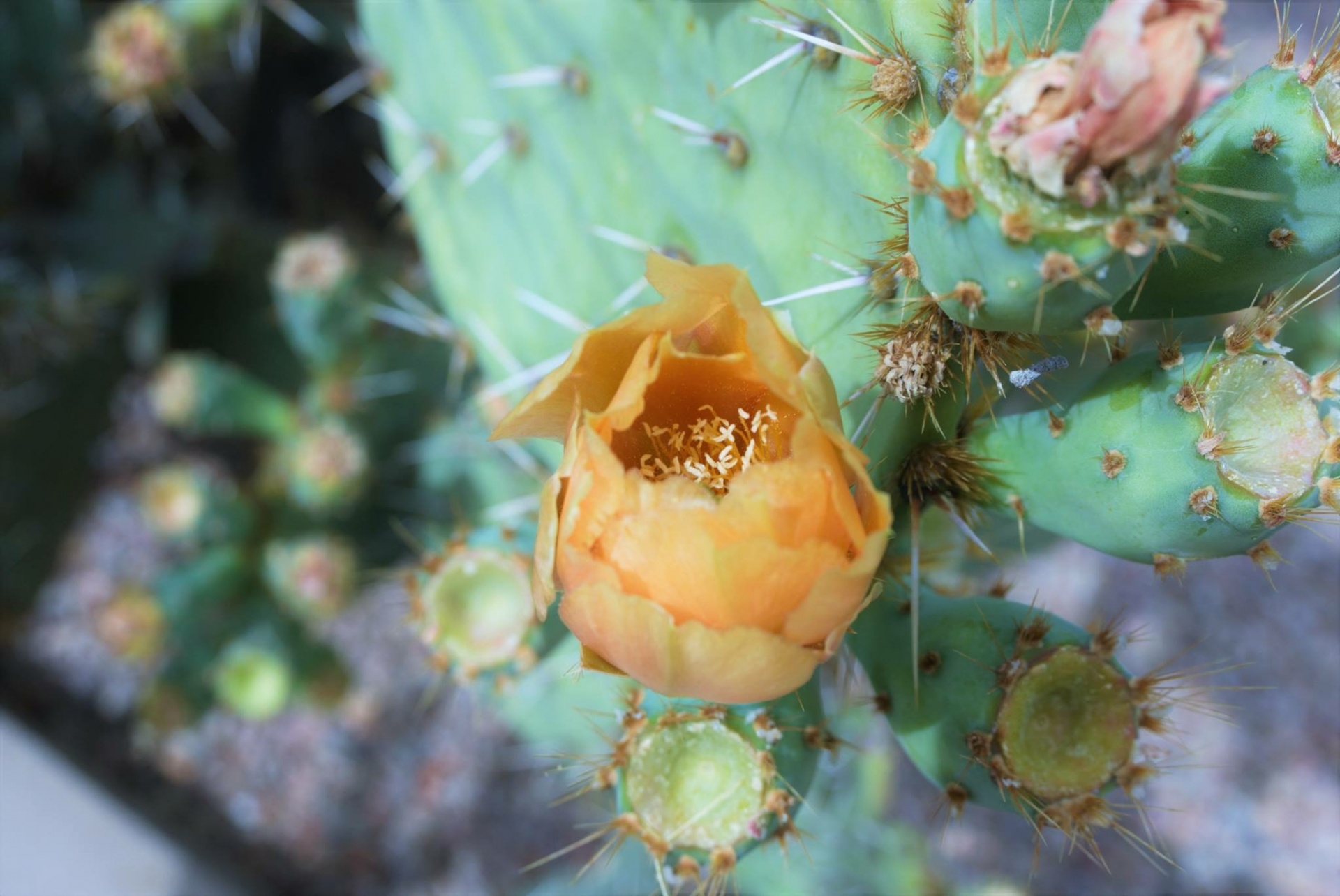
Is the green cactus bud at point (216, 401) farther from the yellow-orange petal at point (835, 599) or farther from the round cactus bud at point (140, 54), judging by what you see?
the yellow-orange petal at point (835, 599)

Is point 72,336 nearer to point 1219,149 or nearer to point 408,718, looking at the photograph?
point 408,718

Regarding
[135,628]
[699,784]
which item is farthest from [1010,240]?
[135,628]

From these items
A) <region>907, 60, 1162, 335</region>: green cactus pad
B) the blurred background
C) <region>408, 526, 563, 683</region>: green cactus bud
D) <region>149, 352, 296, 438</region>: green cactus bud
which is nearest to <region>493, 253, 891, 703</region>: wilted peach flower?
<region>907, 60, 1162, 335</region>: green cactus pad

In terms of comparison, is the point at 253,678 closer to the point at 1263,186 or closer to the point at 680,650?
the point at 680,650

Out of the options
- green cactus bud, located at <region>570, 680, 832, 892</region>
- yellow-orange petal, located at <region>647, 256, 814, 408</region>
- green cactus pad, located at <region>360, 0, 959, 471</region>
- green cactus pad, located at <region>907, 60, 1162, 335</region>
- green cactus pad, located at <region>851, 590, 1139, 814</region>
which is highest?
green cactus pad, located at <region>907, 60, 1162, 335</region>

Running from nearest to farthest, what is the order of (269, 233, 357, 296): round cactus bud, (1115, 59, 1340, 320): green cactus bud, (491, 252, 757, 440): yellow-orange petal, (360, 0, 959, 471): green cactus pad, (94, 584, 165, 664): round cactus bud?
1. (491, 252, 757, 440): yellow-orange petal
2. (1115, 59, 1340, 320): green cactus bud
3. (360, 0, 959, 471): green cactus pad
4. (269, 233, 357, 296): round cactus bud
5. (94, 584, 165, 664): round cactus bud

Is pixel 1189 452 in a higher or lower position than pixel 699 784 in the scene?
higher

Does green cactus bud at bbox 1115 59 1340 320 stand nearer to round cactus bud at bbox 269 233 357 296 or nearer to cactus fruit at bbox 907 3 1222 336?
cactus fruit at bbox 907 3 1222 336

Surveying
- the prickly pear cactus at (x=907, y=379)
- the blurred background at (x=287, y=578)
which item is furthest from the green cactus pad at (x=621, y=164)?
the blurred background at (x=287, y=578)
